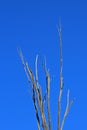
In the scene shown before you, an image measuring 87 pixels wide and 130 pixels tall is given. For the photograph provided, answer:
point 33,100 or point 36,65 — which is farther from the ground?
point 36,65

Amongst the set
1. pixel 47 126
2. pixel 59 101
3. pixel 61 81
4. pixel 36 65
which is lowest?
pixel 47 126

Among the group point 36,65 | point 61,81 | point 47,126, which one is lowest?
point 47,126

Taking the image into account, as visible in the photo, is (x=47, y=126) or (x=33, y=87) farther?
(x=33, y=87)

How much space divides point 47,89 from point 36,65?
0.43 metres

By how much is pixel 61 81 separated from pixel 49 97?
0.28 meters

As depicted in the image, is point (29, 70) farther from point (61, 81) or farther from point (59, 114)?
point (59, 114)

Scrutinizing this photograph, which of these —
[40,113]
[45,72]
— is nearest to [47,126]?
[40,113]

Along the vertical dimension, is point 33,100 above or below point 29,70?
below

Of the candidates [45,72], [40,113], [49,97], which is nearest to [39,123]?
[40,113]

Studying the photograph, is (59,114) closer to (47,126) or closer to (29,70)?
(47,126)

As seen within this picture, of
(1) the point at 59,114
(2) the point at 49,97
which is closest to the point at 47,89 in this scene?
(2) the point at 49,97

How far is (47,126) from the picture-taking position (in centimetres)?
363

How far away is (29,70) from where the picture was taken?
3.90 metres

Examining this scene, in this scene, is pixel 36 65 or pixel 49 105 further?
pixel 36 65
